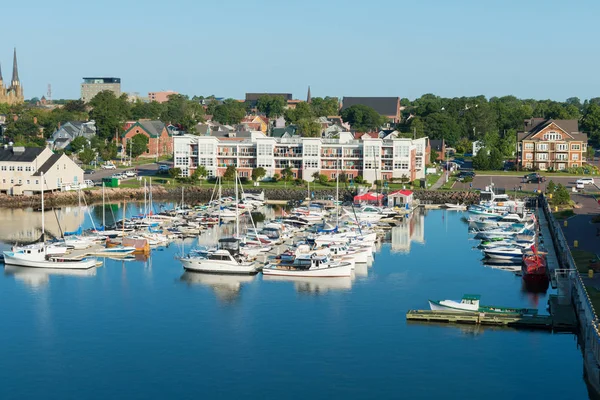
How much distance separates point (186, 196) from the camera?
73500mm

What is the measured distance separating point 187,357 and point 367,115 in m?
102

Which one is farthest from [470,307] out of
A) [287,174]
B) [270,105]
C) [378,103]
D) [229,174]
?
[270,105]

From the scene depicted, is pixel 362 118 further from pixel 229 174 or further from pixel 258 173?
pixel 229 174

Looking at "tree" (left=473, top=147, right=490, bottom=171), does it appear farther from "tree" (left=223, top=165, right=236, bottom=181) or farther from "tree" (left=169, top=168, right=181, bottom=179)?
"tree" (left=169, top=168, right=181, bottom=179)

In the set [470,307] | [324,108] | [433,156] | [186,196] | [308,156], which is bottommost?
[470,307]

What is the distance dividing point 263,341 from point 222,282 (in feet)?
30.9

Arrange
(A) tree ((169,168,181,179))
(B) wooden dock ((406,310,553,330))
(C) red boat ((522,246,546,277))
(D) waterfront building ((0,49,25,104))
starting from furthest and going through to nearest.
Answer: (D) waterfront building ((0,49,25,104)) < (A) tree ((169,168,181,179)) < (C) red boat ((522,246,546,277)) < (B) wooden dock ((406,310,553,330))

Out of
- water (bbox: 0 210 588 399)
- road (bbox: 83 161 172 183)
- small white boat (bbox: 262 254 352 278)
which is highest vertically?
road (bbox: 83 161 172 183)

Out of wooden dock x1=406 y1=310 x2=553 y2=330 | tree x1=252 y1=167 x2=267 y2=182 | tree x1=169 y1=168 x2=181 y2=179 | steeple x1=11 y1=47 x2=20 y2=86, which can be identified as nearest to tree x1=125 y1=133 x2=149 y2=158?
tree x1=169 y1=168 x2=181 y2=179

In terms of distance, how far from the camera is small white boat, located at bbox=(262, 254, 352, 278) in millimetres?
41062

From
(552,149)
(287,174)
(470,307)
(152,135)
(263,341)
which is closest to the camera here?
(263,341)

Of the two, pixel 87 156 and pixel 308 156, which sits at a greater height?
pixel 308 156

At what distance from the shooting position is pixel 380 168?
75.9m

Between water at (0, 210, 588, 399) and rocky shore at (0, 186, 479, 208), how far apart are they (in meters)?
27.0
